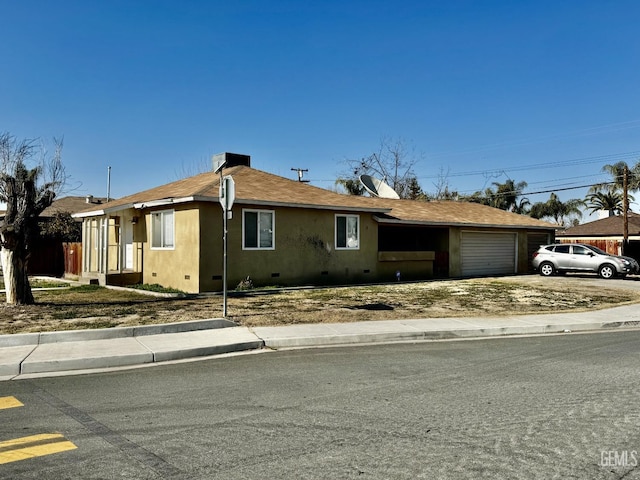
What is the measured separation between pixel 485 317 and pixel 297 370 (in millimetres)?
6403

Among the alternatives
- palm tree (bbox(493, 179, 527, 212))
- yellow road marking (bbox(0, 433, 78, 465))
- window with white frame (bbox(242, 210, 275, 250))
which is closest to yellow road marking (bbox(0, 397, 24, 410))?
yellow road marking (bbox(0, 433, 78, 465))

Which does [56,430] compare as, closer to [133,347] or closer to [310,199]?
[133,347]

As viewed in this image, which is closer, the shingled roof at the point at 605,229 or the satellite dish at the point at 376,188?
the satellite dish at the point at 376,188

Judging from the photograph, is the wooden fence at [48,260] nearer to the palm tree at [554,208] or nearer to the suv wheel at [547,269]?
the suv wheel at [547,269]

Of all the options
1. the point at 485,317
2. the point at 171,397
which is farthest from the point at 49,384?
the point at 485,317

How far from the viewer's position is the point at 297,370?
729 cm

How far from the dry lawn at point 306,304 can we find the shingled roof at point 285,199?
10.5ft

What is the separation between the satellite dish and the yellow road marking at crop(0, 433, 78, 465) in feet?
84.2

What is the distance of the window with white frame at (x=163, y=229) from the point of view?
59.3 ft

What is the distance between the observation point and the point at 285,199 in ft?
61.3

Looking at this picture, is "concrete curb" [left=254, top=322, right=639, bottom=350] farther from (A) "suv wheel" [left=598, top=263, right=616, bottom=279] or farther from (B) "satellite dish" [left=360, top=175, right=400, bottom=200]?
(B) "satellite dish" [left=360, top=175, right=400, bottom=200]

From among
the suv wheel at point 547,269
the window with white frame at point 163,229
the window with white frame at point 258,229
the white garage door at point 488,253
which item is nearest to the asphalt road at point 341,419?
the window with white frame at point 258,229

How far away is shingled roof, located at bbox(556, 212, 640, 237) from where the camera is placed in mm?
36062

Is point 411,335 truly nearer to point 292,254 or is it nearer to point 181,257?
point 292,254
